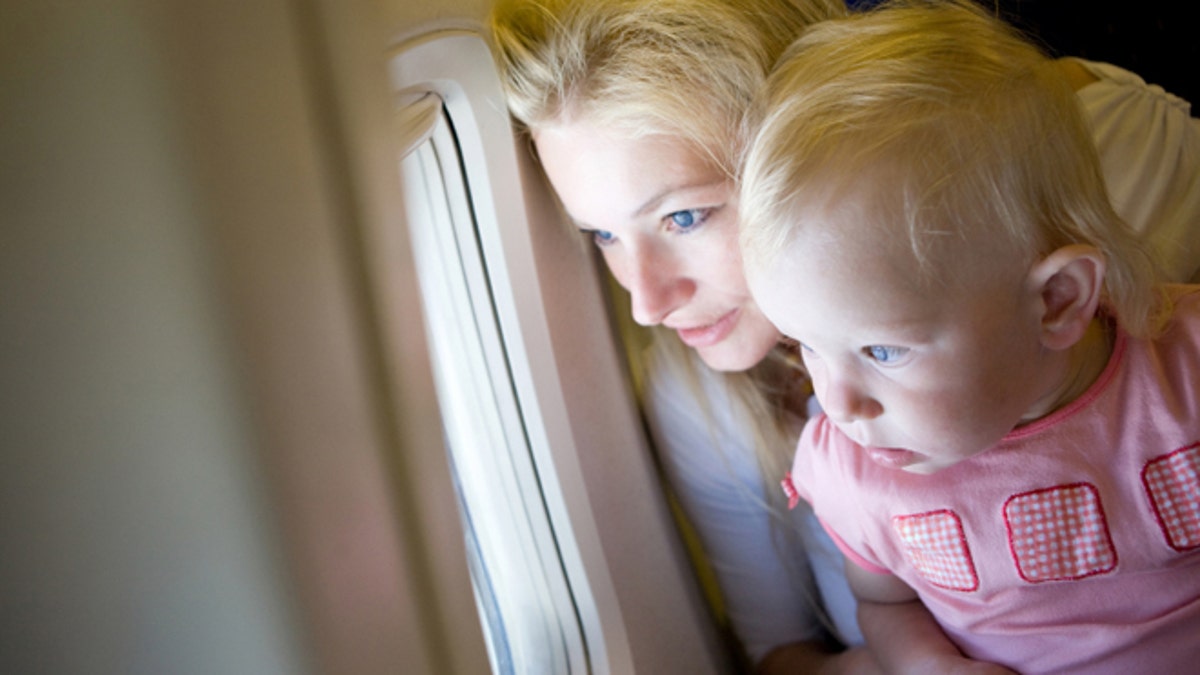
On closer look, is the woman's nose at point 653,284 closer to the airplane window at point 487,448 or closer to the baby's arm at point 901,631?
the airplane window at point 487,448

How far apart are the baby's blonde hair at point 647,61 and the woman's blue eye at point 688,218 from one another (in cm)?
5

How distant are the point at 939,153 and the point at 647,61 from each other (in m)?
0.31

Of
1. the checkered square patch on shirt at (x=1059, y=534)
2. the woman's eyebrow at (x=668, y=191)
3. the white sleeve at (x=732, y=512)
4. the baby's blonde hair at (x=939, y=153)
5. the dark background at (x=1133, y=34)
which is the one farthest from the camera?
the dark background at (x=1133, y=34)

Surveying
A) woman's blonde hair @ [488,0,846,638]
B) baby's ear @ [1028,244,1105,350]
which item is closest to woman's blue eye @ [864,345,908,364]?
baby's ear @ [1028,244,1105,350]

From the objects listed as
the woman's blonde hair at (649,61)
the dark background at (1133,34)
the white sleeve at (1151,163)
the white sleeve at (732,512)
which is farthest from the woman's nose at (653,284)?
the dark background at (1133,34)

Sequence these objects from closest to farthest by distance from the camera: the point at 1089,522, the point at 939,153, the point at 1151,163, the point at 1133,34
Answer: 1. the point at 939,153
2. the point at 1089,522
3. the point at 1151,163
4. the point at 1133,34

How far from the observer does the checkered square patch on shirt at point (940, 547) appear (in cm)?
87

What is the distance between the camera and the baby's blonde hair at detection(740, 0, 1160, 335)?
28.3 inches

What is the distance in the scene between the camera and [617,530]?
108cm

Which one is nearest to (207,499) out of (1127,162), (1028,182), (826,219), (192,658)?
(192,658)

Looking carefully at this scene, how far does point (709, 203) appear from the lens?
94cm

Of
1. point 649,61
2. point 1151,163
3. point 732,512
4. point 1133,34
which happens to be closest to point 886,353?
point 649,61

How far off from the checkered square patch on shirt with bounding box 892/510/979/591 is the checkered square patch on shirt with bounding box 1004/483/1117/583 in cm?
4

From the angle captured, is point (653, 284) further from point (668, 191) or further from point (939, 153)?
point (939, 153)
